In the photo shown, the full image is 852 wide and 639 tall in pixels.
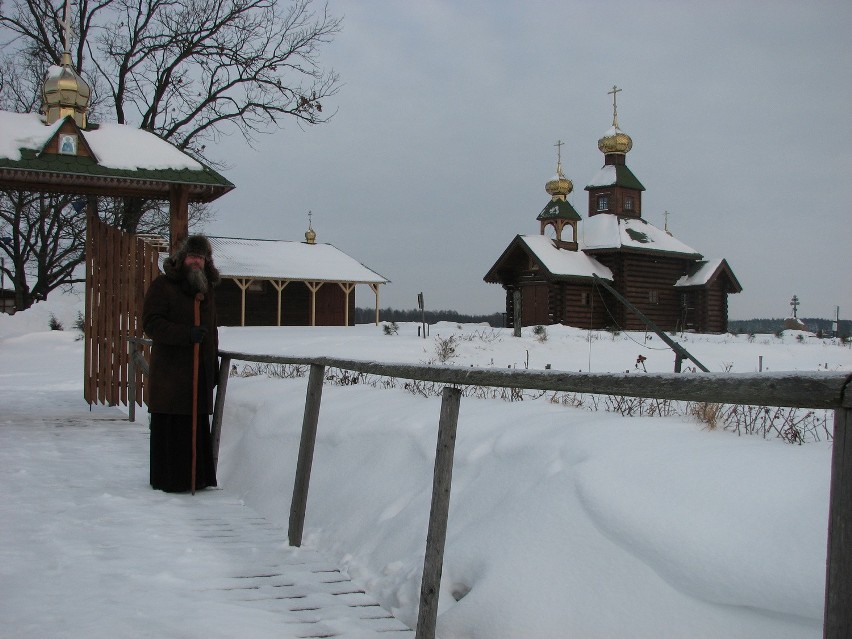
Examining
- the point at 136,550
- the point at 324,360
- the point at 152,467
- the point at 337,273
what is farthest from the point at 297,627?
the point at 337,273

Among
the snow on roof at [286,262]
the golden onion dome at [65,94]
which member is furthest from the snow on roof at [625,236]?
the golden onion dome at [65,94]

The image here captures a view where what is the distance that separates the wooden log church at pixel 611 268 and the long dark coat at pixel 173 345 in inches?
1053

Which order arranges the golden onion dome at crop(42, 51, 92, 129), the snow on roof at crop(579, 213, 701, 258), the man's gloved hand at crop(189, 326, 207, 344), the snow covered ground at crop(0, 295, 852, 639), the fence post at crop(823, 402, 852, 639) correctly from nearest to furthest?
the fence post at crop(823, 402, 852, 639) → the snow covered ground at crop(0, 295, 852, 639) → the man's gloved hand at crop(189, 326, 207, 344) → the golden onion dome at crop(42, 51, 92, 129) → the snow on roof at crop(579, 213, 701, 258)

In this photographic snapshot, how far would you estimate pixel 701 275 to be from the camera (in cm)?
3688

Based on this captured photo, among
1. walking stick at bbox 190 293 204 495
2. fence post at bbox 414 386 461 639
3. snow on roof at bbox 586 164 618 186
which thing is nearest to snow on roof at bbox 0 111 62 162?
walking stick at bbox 190 293 204 495

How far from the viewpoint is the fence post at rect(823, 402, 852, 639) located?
5.97ft

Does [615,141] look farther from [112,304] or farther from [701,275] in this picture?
[112,304]

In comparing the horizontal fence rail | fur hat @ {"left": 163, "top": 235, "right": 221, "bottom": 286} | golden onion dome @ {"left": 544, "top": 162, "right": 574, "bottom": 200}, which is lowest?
the horizontal fence rail

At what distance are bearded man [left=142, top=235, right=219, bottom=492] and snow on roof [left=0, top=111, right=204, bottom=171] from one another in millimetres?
4083

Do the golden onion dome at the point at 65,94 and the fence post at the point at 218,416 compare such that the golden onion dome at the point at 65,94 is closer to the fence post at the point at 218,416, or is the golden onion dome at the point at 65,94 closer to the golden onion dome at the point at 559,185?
the fence post at the point at 218,416

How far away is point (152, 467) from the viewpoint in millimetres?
6062

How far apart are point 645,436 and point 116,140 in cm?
870

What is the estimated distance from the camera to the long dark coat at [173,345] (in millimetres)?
5906

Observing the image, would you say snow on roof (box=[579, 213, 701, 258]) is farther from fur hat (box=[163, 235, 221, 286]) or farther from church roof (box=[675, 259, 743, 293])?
fur hat (box=[163, 235, 221, 286])
